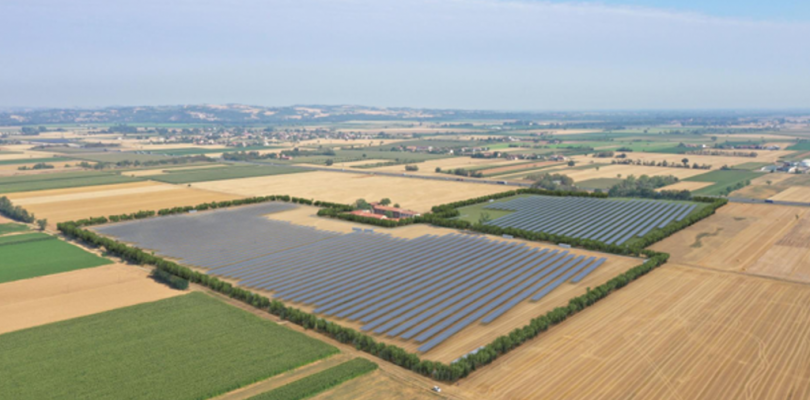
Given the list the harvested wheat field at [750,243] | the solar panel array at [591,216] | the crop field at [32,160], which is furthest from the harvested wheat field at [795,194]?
the crop field at [32,160]

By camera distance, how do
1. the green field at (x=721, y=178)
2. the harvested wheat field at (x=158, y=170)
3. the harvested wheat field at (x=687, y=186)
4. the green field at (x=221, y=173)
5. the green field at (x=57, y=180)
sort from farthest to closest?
1. the harvested wheat field at (x=158, y=170)
2. the green field at (x=221, y=173)
3. the green field at (x=57, y=180)
4. the harvested wheat field at (x=687, y=186)
5. the green field at (x=721, y=178)

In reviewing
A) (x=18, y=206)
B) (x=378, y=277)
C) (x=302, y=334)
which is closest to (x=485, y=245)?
(x=378, y=277)

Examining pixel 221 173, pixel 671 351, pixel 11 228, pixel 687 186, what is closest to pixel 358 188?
pixel 221 173

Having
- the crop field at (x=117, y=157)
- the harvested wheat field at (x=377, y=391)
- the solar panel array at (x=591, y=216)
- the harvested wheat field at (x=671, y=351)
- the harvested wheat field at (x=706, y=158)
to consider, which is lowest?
the harvested wheat field at (x=377, y=391)

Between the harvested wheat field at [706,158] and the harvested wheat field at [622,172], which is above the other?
the harvested wheat field at [706,158]

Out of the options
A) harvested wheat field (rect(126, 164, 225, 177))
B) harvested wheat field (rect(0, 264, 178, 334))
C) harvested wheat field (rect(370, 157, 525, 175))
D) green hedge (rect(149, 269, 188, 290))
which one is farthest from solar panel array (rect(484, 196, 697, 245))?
harvested wheat field (rect(126, 164, 225, 177))

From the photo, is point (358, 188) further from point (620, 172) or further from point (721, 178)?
point (721, 178)

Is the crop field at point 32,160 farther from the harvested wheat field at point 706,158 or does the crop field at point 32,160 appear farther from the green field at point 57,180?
the harvested wheat field at point 706,158

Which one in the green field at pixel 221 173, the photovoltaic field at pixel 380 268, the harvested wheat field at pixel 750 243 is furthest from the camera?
the green field at pixel 221 173
